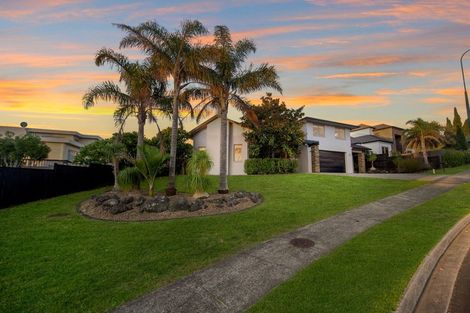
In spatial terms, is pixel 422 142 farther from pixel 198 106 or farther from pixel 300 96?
pixel 198 106

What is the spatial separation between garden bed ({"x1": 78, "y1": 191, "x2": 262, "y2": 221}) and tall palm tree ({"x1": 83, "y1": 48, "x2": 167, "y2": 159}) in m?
3.15

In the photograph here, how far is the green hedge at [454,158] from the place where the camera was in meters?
31.7

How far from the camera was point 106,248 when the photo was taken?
6.85 m

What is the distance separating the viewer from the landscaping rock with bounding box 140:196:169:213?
10445 mm

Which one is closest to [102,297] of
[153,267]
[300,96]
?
[153,267]

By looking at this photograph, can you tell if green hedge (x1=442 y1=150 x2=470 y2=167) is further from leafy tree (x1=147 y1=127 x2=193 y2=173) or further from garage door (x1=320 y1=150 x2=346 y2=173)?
leafy tree (x1=147 y1=127 x2=193 y2=173)

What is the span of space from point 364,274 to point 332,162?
87.0 feet

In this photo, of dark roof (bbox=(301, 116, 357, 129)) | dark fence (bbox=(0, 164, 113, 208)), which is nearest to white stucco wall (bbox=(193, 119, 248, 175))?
dark roof (bbox=(301, 116, 357, 129))

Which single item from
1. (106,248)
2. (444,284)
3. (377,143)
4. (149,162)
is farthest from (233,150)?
(377,143)

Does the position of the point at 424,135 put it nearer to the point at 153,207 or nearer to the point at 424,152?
the point at 424,152

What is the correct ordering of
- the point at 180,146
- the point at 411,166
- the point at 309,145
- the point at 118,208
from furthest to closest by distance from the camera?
the point at 411,166 < the point at 309,145 < the point at 180,146 < the point at 118,208

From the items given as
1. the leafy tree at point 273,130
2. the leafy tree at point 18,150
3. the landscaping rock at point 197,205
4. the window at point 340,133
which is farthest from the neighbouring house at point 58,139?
the window at point 340,133

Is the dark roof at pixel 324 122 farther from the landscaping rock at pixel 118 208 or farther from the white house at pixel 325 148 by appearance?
the landscaping rock at pixel 118 208

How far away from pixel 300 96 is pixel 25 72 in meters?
18.6
